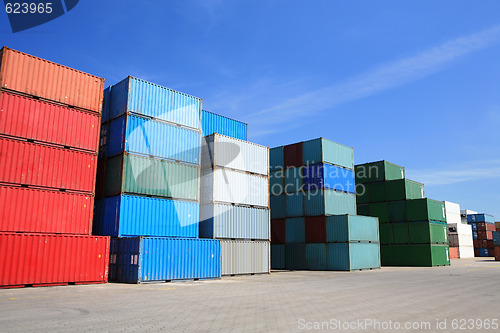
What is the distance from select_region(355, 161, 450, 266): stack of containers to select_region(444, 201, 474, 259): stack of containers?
40653 mm

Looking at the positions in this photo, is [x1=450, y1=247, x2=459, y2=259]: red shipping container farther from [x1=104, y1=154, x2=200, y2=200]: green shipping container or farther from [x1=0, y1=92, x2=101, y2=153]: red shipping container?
[x1=0, y1=92, x2=101, y2=153]: red shipping container

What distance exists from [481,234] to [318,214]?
269 ft

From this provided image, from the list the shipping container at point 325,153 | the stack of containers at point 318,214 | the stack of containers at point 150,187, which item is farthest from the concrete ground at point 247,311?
the shipping container at point 325,153

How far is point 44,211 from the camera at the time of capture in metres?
20.0

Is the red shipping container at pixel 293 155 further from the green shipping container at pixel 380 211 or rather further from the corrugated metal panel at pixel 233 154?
the green shipping container at pixel 380 211

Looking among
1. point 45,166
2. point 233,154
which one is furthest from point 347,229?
point 45,166

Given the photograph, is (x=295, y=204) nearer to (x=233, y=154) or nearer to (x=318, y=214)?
(x=318, y=214)

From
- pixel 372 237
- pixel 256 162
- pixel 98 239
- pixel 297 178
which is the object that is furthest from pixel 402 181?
pixel 98 239

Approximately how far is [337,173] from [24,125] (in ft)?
86.9

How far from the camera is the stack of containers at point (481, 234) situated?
312 feet

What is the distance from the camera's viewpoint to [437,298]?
46.7 feet

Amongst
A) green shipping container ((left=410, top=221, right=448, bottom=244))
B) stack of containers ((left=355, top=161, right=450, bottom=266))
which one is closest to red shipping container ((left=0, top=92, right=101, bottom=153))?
stack of containers ((left=355, top=161, right=450, bottom=266))

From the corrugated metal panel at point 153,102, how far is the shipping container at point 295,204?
45.1 ft

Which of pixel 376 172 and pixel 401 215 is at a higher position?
pixel 376 172
